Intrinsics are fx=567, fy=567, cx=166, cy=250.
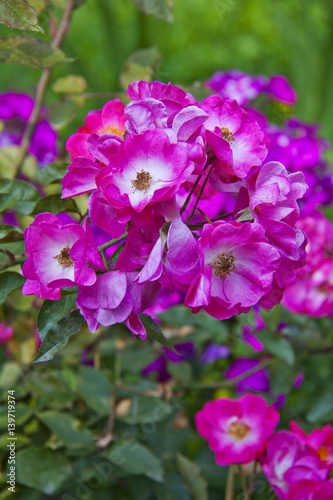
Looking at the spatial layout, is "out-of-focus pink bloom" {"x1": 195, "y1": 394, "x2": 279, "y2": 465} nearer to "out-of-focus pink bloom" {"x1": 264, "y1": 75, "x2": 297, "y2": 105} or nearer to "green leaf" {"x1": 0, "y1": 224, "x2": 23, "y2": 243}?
"green leaf" {"x1": 0, "y1": 224, "x2": 23, "y2": 243}

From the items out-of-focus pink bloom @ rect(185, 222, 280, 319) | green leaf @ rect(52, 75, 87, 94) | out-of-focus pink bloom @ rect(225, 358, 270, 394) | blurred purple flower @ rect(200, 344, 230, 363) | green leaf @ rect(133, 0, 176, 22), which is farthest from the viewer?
blurred purple flower @ rect(200, 344, 230, 363)

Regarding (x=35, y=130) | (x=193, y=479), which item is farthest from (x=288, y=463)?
(x=35, y=130)

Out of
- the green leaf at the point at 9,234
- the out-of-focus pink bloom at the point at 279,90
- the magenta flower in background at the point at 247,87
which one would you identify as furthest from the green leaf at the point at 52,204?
the out-of-focus pink bloom at the point at 279,90

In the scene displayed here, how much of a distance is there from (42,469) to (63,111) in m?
0.49

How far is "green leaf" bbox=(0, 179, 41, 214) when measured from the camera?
1.86ft

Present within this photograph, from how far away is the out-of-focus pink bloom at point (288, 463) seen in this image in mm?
536

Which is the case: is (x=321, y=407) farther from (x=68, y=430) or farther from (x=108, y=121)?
(x=108, y=121)

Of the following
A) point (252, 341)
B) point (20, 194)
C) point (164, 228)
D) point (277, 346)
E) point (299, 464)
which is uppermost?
point (164, 228)

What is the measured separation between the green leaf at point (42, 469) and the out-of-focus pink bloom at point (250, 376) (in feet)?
1.19

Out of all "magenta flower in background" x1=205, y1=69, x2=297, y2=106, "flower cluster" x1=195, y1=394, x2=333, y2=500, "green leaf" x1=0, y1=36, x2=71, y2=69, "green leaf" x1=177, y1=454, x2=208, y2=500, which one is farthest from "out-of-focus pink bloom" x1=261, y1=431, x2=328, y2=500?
"magenta flower in background" x1=205, y1=69, x2=297, y2=106

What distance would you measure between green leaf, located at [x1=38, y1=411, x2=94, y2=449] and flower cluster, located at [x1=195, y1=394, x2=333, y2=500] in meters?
0.17

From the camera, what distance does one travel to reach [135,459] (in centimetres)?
69

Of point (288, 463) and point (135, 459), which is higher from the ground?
point (288, 463)

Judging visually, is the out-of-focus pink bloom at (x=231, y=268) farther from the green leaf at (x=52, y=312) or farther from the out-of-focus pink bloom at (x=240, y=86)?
the out-of-focus pink bloom at (x=240, y=86)
